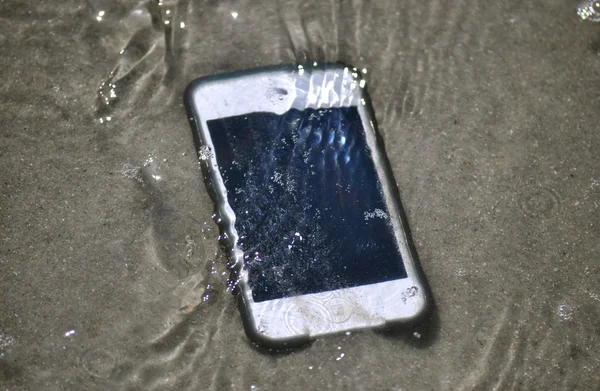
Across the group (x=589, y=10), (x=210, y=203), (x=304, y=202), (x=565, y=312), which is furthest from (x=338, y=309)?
(x=589, y=10)

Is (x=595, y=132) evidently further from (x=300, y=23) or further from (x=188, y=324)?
(x=188, y=324)

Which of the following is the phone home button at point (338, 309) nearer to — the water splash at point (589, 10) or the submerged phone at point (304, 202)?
the submerged phone at point (304, 202)

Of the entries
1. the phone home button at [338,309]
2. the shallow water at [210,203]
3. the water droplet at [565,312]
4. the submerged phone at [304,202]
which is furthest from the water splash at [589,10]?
the phone home button at [338,309]

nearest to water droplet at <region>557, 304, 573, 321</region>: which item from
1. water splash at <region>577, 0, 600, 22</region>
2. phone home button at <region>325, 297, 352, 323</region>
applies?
phone home button at <region>325, 297, 352, 323</region>

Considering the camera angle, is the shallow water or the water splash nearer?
the shallow water

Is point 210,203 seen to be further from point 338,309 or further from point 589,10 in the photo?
point 589,10

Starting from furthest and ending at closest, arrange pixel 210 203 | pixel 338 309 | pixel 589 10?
pixel 589 10, pixel 210 203, pixel 338 309

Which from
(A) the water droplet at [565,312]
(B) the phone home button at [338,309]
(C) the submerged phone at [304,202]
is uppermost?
(C) the submerged phone at [304,202]

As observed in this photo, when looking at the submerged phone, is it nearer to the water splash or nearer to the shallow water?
the shallow water
